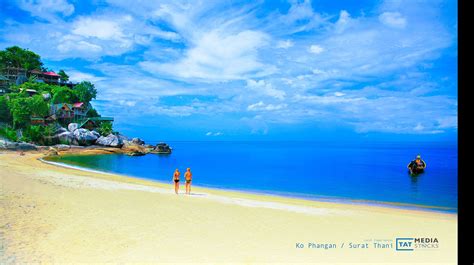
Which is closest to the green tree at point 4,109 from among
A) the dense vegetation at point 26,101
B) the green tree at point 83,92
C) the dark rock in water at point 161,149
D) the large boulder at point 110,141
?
the dense vegetation at point 26,101

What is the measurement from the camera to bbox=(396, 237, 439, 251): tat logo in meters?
3.41

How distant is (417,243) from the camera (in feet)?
11.4

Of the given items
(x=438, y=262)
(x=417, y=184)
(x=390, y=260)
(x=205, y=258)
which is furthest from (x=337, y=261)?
(x=417, y=184)

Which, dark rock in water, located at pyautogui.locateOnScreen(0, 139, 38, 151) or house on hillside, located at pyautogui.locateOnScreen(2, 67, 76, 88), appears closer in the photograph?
house on hillside, located at pyautogui.locateOnScreen(2, 67, 76, 88)

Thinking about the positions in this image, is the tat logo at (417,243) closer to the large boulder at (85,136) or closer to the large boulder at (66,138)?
the large boulder at (66,138)

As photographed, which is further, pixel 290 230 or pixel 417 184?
pixel 417 184

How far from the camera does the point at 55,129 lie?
13.5 metres

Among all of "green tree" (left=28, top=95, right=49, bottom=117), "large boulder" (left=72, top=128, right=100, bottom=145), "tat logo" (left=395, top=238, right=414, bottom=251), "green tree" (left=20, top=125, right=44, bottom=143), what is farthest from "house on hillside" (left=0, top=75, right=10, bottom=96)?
"large boulder" (left=72, top=128, right=100, bottom=145)

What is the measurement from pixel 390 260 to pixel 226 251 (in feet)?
6.09

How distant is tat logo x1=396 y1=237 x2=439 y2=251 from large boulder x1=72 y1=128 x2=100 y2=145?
18301 mm

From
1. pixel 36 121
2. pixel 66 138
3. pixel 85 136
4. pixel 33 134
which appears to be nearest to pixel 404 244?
pixel 36 121

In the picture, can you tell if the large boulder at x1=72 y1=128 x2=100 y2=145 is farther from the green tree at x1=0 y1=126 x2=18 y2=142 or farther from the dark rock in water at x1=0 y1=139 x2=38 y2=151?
the green tree at x1=0 y1=126 x2=18 y2=142

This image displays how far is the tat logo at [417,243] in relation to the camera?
341cm

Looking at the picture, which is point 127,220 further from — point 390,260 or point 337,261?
point 390,260
